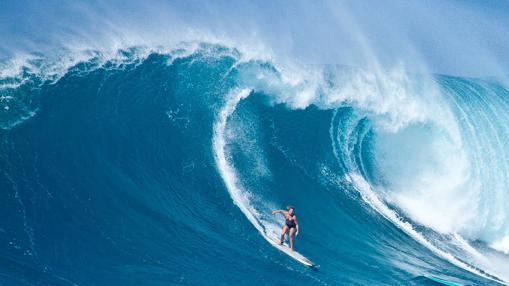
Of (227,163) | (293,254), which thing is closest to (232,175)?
(227,163)

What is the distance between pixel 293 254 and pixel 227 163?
10.5 feet

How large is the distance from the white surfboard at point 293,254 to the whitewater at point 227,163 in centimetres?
17

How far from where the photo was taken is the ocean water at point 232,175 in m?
9.31

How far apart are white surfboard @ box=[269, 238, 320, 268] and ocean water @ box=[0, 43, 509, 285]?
256 mm

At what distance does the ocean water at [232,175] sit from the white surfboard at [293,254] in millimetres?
256

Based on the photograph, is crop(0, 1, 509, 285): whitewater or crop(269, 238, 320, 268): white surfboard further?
crop(269, 238, 320, 268): white surfboard

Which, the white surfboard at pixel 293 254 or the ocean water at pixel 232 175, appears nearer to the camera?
the ocean water at pixel 232 175

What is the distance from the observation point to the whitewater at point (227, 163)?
31.0ft

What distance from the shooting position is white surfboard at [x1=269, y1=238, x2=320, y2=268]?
402 inches

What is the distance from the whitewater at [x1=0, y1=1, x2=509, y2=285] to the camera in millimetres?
9438

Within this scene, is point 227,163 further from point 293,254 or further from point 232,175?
point 293,254

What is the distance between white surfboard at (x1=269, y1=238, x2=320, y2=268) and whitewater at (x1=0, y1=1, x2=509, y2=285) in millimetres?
174

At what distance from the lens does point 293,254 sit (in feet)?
34.0

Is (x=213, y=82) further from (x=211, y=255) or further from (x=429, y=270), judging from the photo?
(x=429, y=270)
